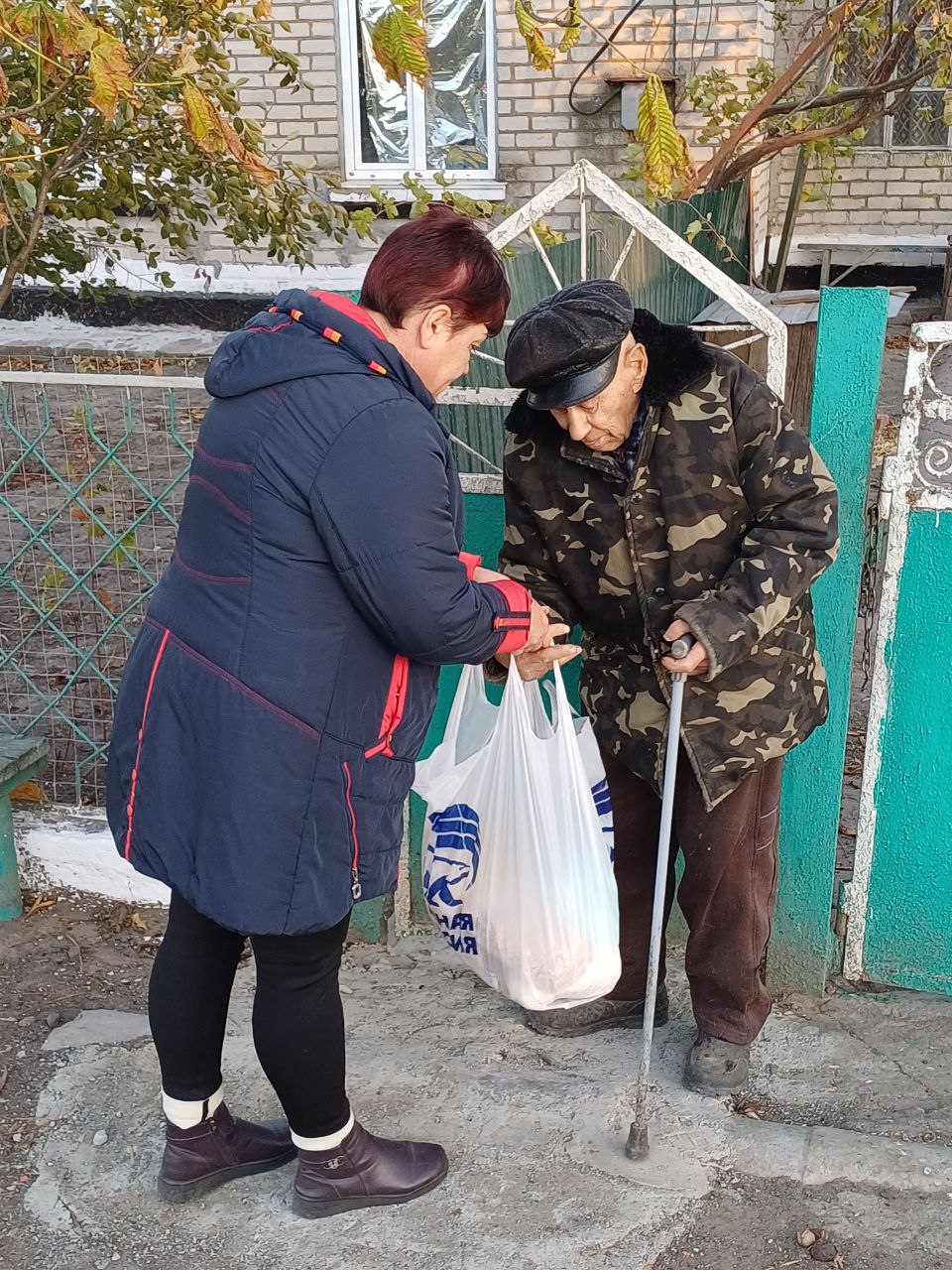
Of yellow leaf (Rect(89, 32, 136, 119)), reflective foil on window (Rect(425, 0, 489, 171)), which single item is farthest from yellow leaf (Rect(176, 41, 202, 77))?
reflective foil on window (Rect(425, 0, 489, 171))

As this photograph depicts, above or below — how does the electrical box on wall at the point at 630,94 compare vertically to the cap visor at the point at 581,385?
above

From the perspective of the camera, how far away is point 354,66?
8.45m

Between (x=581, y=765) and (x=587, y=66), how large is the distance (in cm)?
645

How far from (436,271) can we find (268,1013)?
1.20 m

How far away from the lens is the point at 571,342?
2076 mm

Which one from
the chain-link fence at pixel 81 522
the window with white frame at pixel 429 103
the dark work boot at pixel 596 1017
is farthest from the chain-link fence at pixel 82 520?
the window with white frame at pixel 429 103

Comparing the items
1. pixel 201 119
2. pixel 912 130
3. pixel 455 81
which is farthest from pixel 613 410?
pixel 912 130

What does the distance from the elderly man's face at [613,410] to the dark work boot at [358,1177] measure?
1292 millimetres

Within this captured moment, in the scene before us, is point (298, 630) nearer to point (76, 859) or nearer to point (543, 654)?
point (543, 654)

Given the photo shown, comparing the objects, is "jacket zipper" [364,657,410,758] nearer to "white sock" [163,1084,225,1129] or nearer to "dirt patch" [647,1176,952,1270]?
"white sock" [163,1084,225,1129]

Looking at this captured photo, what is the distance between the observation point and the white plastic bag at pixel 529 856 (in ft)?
7.61

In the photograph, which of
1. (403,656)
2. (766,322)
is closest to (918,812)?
(766,322)

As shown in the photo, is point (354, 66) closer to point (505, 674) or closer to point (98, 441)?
point (98, 441)

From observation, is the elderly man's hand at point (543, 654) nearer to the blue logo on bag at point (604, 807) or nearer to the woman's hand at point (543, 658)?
the woman's hand at point (543, 658)
